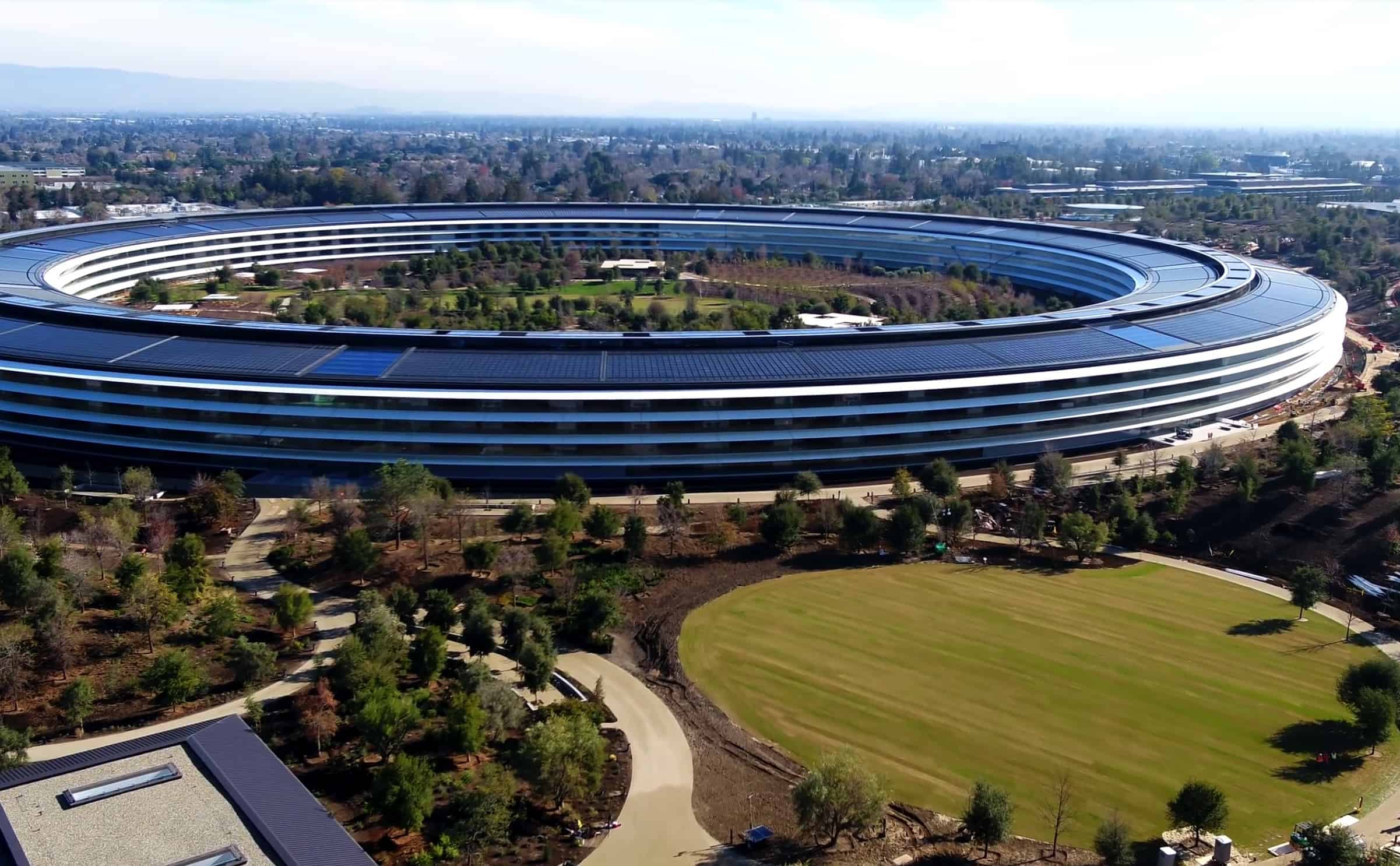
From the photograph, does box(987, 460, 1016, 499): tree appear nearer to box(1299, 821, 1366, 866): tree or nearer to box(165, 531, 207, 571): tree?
box(1299, 821, 1366, 866): tree

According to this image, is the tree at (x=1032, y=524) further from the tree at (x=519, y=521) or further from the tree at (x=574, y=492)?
the tree at (x=519, y=521)

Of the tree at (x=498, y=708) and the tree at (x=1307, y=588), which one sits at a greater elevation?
the tree at (x=1307, y=588)

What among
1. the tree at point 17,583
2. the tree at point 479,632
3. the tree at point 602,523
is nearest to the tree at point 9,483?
the tree at point 17,583

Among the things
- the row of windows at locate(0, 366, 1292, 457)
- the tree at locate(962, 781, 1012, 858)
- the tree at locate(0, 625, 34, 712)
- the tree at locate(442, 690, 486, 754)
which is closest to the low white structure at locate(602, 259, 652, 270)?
the row of windows at locate(0, 366, 1292, 457)

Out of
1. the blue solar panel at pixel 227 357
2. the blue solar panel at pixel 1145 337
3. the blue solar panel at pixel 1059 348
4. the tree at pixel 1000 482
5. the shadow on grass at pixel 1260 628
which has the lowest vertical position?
the shadow on grass at pixel 1260 628

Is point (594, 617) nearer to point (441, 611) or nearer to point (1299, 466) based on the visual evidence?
point (441, 611)

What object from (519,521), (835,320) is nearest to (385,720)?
(519,521)

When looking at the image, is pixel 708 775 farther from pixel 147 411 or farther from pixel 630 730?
pixel 147 411
